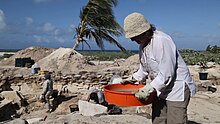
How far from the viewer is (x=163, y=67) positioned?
204cm

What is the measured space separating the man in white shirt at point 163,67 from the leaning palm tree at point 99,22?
11.5 m

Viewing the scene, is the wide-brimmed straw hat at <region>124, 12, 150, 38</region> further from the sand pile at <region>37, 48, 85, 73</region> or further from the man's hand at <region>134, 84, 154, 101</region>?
the sand pile at <region>37, 48, 85, 73</region>

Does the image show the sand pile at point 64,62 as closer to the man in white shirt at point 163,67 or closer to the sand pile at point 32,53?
the sand pile at point 32,53

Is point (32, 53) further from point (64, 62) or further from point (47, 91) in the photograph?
point (47, 91)

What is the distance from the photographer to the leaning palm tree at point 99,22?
44.7 ft

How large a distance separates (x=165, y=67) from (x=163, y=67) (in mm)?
15

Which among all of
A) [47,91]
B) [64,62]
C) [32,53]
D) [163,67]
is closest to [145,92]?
[163,67]

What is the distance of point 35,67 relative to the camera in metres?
10.8

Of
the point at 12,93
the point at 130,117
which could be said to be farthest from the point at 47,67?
the point at 130,117

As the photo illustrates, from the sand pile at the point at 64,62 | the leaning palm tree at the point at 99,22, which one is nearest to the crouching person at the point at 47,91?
the sand pile at the point at 64,62

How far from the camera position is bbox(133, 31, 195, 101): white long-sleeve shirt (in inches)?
80.3

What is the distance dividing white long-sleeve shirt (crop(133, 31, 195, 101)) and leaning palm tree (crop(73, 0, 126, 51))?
1149 cm

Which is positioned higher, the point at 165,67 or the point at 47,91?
the point at 165,67

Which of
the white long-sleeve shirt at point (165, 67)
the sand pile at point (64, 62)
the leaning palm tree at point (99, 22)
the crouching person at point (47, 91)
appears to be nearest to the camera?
the white long-sleeve shirt at point (165, 67)
